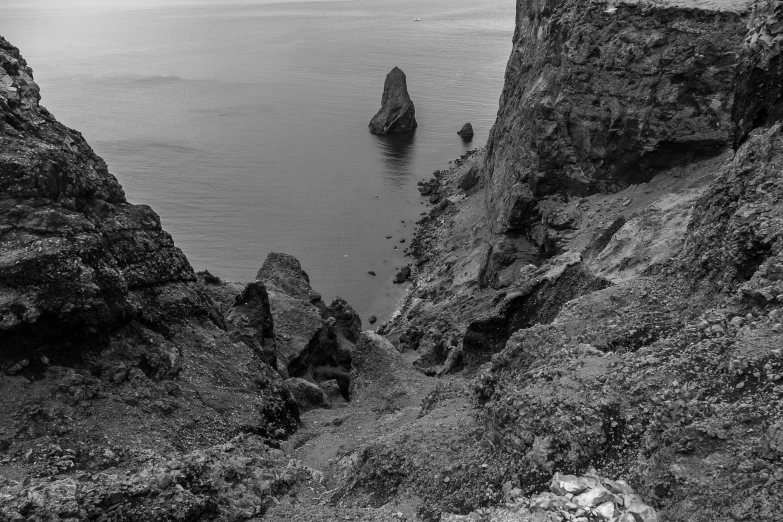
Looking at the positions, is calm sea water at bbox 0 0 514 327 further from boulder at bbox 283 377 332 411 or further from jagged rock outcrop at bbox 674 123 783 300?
jagged rock outcrop at bbox 674 123 783 300

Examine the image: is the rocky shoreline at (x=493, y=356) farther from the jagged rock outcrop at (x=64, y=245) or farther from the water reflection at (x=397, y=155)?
the water reflection at (x=397, y=155)

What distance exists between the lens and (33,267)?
24031 millimetres

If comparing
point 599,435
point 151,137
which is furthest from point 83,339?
point 151,137

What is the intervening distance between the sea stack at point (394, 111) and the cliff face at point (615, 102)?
187 feet

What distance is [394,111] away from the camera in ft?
367

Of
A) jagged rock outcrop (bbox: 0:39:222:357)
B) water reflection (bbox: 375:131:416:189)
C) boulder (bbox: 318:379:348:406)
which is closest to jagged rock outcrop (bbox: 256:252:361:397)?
boulder (bbox: 318:379:348:406)

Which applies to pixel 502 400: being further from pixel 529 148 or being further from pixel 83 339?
pixel 529 148

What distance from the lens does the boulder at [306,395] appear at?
127 ft

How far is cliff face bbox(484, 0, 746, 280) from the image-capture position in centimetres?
4122

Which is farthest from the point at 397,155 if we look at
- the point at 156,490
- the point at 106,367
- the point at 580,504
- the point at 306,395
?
the point at 580,504

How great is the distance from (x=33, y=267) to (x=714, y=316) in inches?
979

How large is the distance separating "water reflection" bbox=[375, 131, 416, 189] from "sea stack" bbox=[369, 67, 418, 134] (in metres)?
1.49

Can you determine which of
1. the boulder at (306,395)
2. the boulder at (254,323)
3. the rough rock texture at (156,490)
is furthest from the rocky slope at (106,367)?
the boulder at (306,395)

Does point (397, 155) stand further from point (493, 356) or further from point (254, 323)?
point (493, 356)
